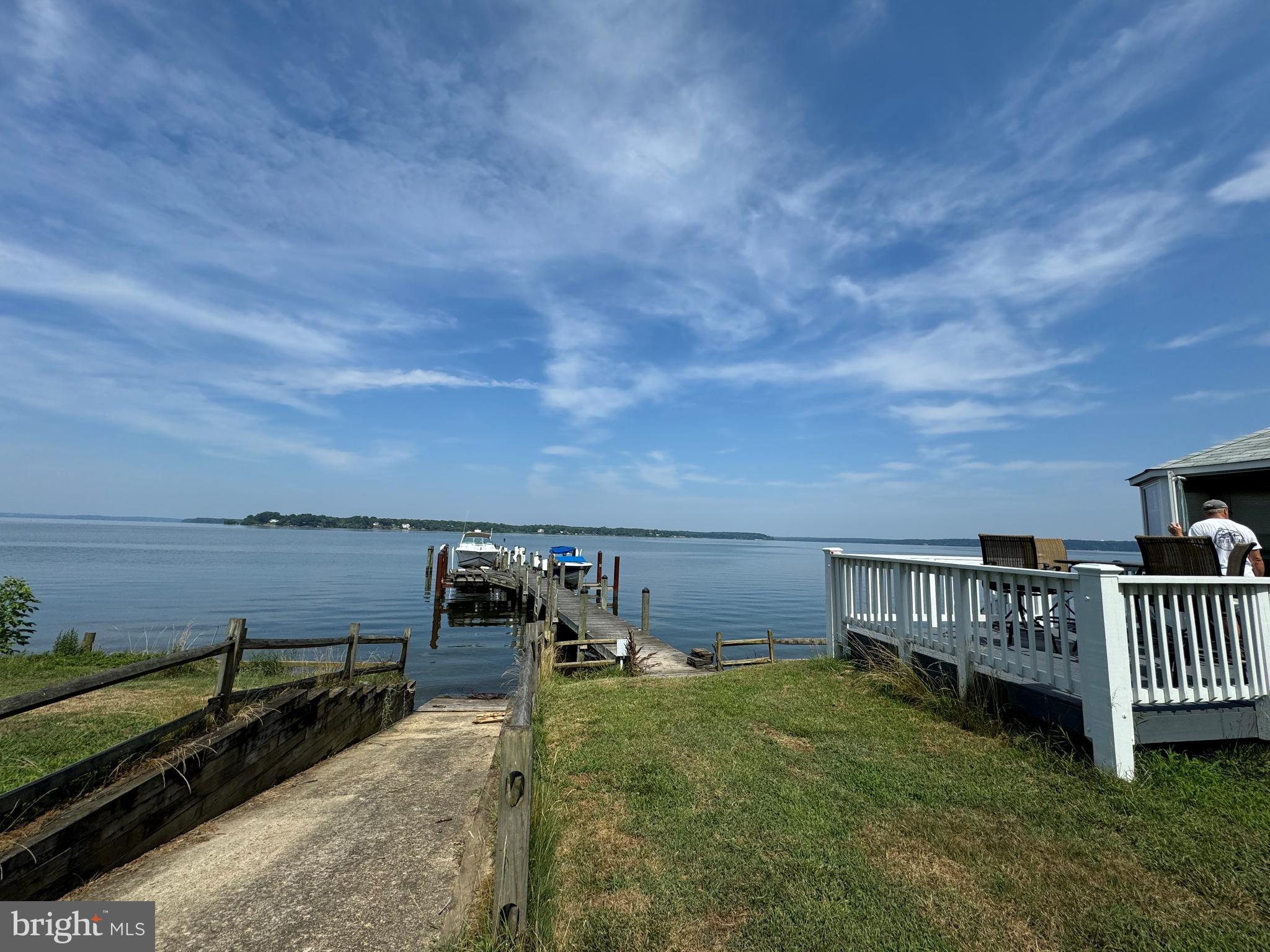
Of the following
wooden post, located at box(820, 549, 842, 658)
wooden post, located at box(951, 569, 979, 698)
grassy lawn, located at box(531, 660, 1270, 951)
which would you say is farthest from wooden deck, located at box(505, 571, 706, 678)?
grassy lawn, located at box(531, 660, 1270, 951)

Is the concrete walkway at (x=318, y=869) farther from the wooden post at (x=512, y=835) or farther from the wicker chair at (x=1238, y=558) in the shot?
the wicker chair at (x=1238, y=558)

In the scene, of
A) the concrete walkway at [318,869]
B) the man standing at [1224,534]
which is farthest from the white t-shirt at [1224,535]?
the concrete walkway at [318,869]

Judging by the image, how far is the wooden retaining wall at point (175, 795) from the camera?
3.67 m

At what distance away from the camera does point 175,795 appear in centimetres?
480

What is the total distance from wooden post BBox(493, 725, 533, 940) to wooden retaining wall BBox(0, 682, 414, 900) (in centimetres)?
297

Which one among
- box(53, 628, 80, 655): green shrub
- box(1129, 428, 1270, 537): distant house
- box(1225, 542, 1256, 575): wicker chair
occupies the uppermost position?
box(1129, 428, 1270, 537): distant house

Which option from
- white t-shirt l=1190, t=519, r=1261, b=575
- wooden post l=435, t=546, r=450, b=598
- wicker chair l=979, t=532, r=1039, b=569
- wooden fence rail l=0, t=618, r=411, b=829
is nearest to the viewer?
wooden fence rail l=0, t=618, r=411, b=829

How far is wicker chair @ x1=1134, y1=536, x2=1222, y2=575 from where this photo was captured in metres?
5.10

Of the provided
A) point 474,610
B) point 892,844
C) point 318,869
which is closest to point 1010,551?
point 892,844

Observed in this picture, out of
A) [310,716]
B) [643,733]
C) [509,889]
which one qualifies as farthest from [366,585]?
[509,889]

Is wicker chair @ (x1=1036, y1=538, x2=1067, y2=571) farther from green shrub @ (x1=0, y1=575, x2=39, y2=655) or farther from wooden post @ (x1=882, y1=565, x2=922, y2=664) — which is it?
green shrub @ (x1=0, y1=575, x2=39, y2=655)

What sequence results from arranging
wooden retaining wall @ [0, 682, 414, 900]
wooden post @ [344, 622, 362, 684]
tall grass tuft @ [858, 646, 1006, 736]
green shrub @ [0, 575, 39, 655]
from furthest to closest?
green shrub @ [0, 575, 39, 655], wooden post @ [344, 622, 362, 684], tall grass tuft @ [858, 646, 1006, 736], wooden retaining wall @ [0, 682, 414, 900]

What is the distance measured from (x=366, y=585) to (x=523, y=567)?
47.7 feet

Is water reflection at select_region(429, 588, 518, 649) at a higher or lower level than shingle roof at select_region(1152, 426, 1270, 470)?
lower
